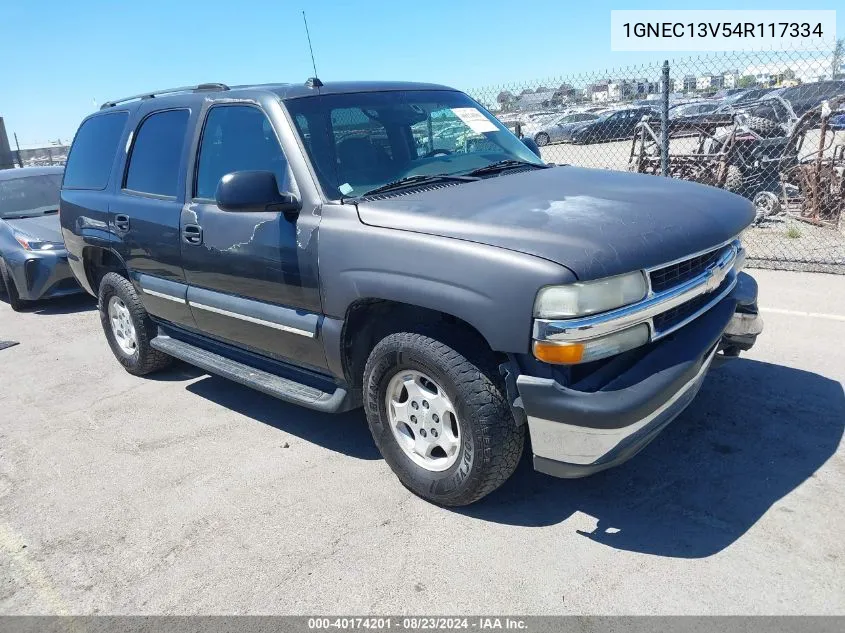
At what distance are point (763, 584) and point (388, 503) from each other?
5.38 feet

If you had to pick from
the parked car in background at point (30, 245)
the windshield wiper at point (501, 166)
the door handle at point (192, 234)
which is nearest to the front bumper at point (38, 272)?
the parked car in background at point (30, 245)

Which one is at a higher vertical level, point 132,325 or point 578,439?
point 578,439

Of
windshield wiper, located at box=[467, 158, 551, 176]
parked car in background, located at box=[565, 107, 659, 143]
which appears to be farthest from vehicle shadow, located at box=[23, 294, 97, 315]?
parked car in background, located at box=[565, 107, 659, 143]

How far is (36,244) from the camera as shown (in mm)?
7660

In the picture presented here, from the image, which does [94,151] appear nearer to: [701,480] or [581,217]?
[581,217]

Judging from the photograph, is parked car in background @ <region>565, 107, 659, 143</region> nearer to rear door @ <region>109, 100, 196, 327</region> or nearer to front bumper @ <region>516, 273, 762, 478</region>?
rear door @ <region>109, 100, 196, 327</region>

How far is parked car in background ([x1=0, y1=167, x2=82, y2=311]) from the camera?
7.57 meters

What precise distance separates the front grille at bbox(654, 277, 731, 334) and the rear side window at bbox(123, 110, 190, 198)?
3.02 meters

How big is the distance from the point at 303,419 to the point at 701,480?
2378 millimetres

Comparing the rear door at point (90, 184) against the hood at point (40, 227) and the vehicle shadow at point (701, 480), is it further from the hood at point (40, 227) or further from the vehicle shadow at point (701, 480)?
the vehicle shadow at point (701, 480)

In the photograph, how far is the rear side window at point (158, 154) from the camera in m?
4.32

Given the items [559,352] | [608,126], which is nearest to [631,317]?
[559,352]

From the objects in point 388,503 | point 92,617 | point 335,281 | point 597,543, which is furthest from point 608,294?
point 92,617

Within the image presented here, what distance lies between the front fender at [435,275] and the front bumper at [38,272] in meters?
5.60
